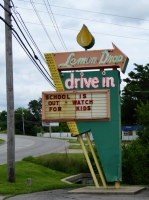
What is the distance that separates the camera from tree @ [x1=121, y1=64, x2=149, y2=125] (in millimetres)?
74812

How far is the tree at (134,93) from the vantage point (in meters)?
74.8

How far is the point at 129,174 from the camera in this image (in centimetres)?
2570

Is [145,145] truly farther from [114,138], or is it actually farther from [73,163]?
[114,138]

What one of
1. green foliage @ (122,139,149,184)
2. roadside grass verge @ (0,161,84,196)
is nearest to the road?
roadside grass verge @ (0,161,84,196)

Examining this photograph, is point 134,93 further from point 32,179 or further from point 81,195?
point 81,195

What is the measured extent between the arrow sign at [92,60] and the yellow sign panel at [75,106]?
0.98 m

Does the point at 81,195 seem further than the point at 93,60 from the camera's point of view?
No

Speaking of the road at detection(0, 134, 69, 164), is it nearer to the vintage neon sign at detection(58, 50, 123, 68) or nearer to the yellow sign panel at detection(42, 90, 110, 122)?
the yellow sign panel at detection(42, 90, 110, 122)

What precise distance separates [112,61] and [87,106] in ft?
5.95

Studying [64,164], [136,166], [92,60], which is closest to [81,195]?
[92,60]

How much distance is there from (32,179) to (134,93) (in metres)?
54.0

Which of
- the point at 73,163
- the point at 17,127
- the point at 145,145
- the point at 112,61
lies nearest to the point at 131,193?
the point at 112,61

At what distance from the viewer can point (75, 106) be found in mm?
17234

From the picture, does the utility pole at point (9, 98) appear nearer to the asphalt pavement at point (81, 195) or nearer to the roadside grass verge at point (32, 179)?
the roadside grass verge at point (32, 179)
